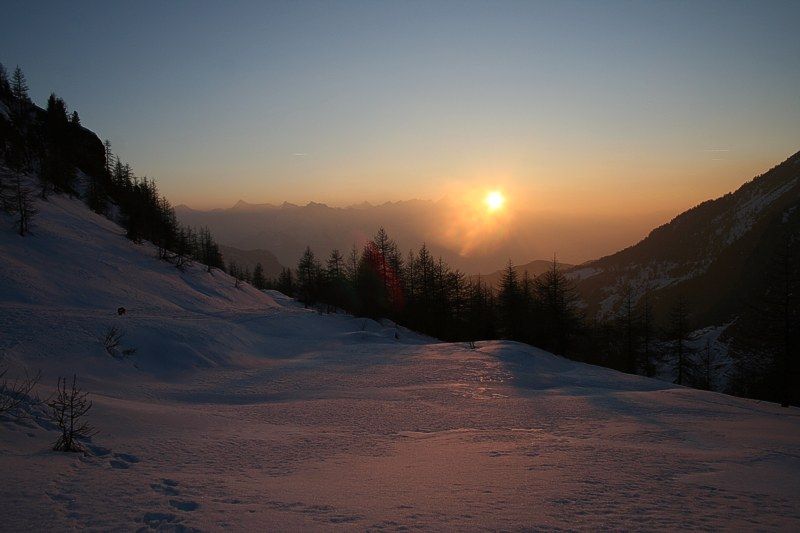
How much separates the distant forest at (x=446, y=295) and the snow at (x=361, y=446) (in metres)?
11.9

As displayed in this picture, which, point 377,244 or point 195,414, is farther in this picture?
point 377,244

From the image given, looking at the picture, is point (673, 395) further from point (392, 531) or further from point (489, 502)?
point (392, 531)

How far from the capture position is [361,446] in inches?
344

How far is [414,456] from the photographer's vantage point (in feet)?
26.1

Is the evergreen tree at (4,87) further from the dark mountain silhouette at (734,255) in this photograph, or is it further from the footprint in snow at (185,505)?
the dark mountain silhouette at (734,255)

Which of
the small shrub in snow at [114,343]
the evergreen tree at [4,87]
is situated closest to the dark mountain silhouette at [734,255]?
the small shrub in snow at [114,343]

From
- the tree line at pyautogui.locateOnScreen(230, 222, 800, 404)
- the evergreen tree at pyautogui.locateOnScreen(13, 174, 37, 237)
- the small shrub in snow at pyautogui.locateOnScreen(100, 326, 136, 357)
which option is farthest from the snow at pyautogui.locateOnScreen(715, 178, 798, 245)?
the evergreen tree at pyautogui.locateOnScreen(13, 174, 37, 237)

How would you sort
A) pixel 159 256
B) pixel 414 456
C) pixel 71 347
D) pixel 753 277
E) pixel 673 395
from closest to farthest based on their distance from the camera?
1. pixel 414 456
2. pixel 71 347
3. pixel 673 395
4. pixel 159 256
5. pixel 753 277

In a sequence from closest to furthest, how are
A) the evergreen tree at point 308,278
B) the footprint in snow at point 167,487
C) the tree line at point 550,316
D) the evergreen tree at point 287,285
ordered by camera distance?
the footprint in snow at point 167,487
the tree line at point 550,316
the evergreen tree at point 308,278
the evergreen tree at point 287,285

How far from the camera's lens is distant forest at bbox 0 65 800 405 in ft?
83.9

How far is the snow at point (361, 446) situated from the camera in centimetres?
483

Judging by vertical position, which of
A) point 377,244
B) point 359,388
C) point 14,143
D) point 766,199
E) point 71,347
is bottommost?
point 359,388

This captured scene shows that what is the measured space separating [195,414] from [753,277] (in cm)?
16852

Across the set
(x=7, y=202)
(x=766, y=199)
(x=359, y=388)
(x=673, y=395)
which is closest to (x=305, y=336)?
(x=359, y=388)
